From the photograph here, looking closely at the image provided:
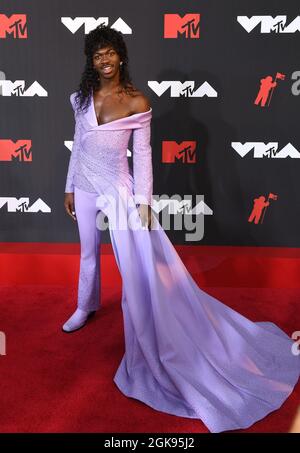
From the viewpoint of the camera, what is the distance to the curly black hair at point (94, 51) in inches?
79.8

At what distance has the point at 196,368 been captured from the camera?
1967mm

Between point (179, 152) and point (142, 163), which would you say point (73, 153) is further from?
point (179, 152)

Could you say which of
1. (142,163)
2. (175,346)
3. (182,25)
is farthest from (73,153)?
(182,25)

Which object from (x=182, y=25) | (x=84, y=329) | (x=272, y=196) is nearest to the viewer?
→ (x=84, y=329)

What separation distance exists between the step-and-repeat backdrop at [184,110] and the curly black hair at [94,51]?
3.47ft

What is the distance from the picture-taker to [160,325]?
1967 millimetres

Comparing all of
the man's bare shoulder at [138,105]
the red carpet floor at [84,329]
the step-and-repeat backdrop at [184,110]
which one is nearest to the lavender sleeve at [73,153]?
the man's bare shoulder at [138,105]

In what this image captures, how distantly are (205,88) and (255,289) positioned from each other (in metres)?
1.41

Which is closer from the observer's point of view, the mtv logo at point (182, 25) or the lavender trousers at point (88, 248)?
the lavender trousers at point (88, 248)

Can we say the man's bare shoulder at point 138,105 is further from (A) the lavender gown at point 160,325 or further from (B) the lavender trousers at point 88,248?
(B) the lavender trousers at point 88,248

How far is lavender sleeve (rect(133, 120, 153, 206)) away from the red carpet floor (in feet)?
2.70

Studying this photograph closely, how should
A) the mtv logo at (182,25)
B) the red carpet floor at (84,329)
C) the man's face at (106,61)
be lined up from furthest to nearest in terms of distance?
the mtv logo at (182,25) → the man's face at (106,61) → the red carpet floor at (84,329)

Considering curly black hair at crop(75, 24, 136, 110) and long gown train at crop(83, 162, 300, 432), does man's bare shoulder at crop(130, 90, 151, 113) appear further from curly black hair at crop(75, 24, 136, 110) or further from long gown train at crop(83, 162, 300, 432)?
long gown train at crop(83, 162, 300, 432)

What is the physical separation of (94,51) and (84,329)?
1.44 meters
